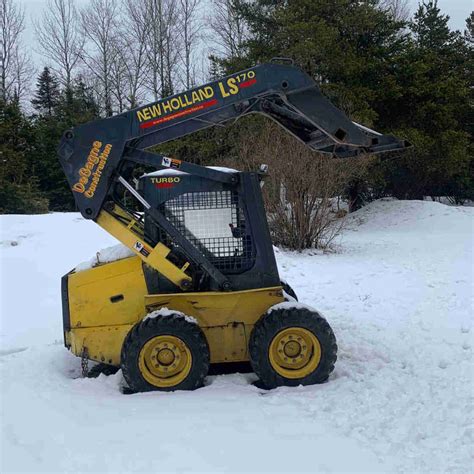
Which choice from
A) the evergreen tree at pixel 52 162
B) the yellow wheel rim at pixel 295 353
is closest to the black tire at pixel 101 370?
the yellow wheel rim at pixel 295 353

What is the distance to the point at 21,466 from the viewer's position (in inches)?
130

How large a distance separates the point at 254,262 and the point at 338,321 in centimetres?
235

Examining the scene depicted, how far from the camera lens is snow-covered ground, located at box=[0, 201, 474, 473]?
11.3ft

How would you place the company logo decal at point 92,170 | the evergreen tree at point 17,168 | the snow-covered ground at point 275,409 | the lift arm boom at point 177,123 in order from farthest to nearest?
1. the evergreen tree at point 17,168
2. the company logo decal at point 92,170
3. the lift arm boom at point 177,123
4. the snow-covered ground at point 275,409

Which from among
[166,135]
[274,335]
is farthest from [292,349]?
[166,135]

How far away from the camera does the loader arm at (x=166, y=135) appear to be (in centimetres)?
473

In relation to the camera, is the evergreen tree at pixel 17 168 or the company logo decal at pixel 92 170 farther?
the evergreen tree at pixel 17 168

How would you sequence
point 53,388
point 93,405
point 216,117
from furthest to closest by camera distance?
point 216,117
point 53,388
point 93,405

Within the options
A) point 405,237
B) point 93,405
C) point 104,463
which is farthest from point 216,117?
point 405,237

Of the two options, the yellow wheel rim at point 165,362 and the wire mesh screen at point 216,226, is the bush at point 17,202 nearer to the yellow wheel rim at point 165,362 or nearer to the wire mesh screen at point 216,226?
the wire mesh screen at point 216,226

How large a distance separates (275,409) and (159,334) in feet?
3.91

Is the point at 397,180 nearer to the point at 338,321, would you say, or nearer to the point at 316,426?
the point at 338,321

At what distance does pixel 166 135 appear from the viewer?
16.2 feet

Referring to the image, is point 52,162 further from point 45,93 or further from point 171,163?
point 171,163
